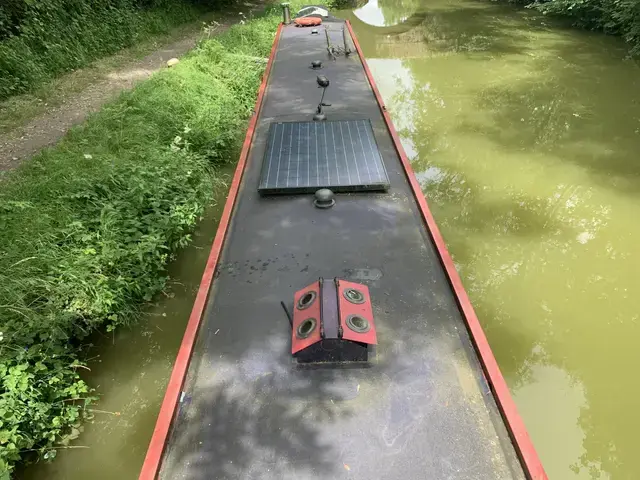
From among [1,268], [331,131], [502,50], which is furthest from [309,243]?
[502,50]

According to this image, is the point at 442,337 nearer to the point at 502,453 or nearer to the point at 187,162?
the point at 502,453

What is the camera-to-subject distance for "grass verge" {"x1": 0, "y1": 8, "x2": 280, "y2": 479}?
3.62 metres

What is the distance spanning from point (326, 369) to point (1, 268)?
3.49m

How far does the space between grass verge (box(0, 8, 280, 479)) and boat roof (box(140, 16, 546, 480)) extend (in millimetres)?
1349

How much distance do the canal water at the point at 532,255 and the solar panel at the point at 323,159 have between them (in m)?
1.63

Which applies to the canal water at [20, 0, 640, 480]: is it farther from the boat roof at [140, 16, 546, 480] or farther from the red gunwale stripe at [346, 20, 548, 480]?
the red gunwale stripe at [346, 20, 548, 480]

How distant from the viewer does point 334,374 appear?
3016 mm

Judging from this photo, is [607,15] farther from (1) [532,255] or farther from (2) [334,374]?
(2) [334,374]

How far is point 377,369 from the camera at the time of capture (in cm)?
305

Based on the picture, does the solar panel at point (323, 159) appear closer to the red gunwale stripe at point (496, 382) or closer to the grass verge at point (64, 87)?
the red gunwale stripe at point (496, 382)

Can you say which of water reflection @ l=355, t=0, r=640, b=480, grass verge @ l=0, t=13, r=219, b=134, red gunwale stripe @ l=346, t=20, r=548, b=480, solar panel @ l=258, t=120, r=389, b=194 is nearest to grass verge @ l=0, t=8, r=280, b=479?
solar panel @ l=258, t=120, r=389, b=194

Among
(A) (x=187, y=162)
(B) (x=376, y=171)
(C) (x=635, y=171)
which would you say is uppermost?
(B) (x=376, y=171)

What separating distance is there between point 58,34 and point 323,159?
9.27 metres

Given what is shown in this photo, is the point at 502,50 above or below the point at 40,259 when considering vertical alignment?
below
